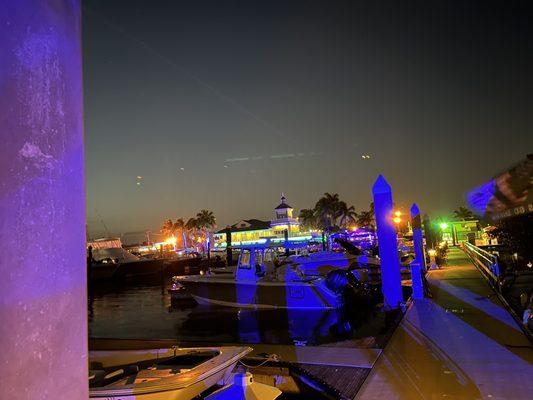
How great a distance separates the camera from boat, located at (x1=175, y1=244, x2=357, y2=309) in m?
17.8

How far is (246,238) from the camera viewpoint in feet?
320

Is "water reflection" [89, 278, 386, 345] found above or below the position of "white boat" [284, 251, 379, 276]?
below

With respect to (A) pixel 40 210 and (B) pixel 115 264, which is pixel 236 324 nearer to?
(A) pixel 40 210

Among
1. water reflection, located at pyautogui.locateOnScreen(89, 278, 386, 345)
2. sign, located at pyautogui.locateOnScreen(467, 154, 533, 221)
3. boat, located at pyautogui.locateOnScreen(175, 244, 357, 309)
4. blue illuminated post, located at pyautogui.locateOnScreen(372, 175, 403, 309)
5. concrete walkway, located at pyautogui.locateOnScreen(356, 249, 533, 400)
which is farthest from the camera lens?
boat, located at pyautogui.locateOnScreen(175, 244, 357, 309)

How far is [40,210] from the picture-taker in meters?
1.70

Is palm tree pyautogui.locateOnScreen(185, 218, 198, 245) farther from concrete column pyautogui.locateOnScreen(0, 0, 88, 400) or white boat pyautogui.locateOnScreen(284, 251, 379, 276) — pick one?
concrete column pyautogui.locateOnScreen(0, 0, 88, 400)

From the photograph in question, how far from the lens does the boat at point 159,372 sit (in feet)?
19.0

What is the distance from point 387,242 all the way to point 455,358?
6.19 metres

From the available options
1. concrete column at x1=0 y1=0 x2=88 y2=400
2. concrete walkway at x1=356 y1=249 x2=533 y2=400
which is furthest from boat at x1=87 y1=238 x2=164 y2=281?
concrete column at x1=0 y1=0 x2=88 y2=400

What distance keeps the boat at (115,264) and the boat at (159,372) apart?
37.1m

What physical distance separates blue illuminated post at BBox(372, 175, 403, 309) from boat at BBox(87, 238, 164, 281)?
111 ft

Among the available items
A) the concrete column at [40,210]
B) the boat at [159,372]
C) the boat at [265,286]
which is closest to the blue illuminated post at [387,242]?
the boat at [265,286]

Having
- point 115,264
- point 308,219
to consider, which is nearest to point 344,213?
point 308,219

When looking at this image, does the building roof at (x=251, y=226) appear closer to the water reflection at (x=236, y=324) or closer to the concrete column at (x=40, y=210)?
the water reflection at (x=236, y=324)
